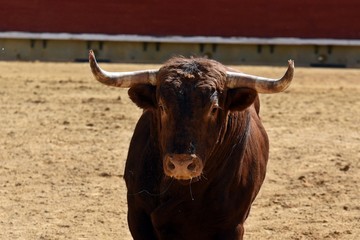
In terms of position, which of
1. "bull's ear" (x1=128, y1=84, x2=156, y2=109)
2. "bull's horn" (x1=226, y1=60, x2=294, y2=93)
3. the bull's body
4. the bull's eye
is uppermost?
"bull's horn" (x1=226, y1=60, x2=294, y2=93)

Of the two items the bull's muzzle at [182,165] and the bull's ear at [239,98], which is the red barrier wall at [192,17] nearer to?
the bull's ear at [239,98]

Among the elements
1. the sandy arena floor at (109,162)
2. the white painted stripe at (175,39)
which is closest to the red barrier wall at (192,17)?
the white painted stripe at (175,39)

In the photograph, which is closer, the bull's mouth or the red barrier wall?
the bull's mouth

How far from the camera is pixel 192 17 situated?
1783cm

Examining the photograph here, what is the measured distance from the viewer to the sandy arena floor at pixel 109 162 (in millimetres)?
6379

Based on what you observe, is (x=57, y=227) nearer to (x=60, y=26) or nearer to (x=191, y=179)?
(x=191, y=179)

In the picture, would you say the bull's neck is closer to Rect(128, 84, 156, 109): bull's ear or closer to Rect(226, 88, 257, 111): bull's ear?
Rect(226, 88, 257, 111): bull's ear

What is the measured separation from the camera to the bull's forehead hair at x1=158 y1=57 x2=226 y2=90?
157 inches

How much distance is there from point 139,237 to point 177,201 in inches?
11.0

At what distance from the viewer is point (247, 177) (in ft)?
15.0

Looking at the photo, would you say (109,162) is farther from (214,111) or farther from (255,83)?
(214,111)

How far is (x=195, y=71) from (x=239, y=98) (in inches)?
10.1

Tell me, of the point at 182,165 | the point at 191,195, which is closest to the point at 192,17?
the point at 191,195

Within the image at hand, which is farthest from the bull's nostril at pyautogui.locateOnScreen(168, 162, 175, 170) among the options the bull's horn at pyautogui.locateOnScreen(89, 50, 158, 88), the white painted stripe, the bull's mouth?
the white painted stripe
